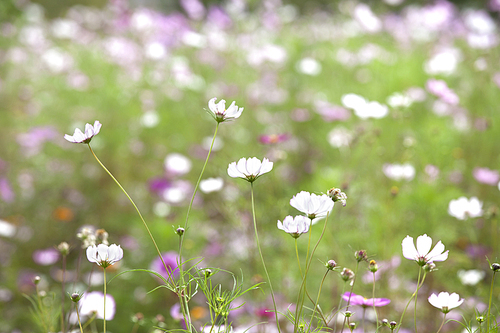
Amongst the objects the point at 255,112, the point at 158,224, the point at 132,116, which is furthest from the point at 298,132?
the point at 158,224

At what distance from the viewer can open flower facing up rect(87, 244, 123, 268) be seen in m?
0.54

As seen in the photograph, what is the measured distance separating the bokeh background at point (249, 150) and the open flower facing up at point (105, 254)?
0.44 ft

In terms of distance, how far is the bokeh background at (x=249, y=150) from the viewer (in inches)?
49.5

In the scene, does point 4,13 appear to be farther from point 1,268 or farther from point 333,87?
point 333,87

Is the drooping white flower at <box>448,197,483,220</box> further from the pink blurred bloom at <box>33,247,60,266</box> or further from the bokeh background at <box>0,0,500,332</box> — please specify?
the pink blurred bloom at <box>33,247,60,266</box>

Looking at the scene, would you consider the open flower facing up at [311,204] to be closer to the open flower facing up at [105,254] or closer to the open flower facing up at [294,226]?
the open flower facing up at [294,226]

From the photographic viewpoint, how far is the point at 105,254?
55 centimetres

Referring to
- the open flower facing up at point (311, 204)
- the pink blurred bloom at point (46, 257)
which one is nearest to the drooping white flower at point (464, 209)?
the open flower facing up at point (311, 204)

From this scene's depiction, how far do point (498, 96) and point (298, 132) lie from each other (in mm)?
1028

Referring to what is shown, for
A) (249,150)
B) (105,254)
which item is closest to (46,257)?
(249,150)

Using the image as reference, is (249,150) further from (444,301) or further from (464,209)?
(444,301)

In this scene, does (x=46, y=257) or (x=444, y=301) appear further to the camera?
(x=46, y=257)

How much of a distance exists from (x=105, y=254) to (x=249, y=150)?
4.06 feet

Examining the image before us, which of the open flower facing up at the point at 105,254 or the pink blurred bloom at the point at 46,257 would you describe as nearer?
the open flower facing up at the point at 105,254
